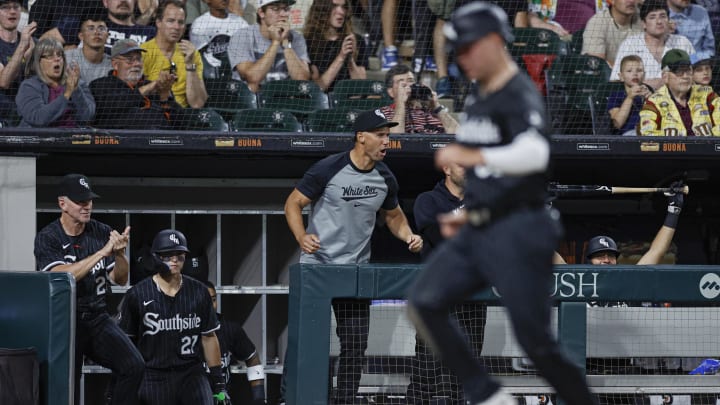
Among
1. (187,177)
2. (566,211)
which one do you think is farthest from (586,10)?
(187,177)

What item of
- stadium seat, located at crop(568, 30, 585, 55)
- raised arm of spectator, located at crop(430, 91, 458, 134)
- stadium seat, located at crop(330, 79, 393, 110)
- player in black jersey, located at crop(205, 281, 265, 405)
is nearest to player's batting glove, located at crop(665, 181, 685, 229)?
raised arm of spectator, located at crop(430, 91, 458, 134)

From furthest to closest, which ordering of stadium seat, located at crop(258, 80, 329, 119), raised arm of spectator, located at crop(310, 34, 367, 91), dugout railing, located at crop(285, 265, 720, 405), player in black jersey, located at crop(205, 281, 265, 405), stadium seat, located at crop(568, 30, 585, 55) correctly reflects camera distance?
stadium seat, located at crop(568, 30, 585, 55)
raised arm of spectator, located at crop(310, 34, 367, 91)
stadium seat, located at crop(258, 80, 329, 119)
player in black jersey, located at crop(205, 281, 265, 405)
dugout railing, located at crop(285, 265, 720, 405)

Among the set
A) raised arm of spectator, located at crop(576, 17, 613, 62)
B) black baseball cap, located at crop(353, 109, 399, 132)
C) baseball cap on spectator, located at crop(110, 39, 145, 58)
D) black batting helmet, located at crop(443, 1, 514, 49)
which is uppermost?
raised arm of spectator, located at crop(576, 17, 613, 62)

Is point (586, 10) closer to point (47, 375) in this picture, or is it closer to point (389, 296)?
point (389, 296)

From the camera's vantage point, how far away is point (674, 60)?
9172mm

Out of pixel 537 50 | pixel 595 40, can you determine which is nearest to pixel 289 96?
pixel 537 50

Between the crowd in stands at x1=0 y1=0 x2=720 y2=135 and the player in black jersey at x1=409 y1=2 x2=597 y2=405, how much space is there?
460cm

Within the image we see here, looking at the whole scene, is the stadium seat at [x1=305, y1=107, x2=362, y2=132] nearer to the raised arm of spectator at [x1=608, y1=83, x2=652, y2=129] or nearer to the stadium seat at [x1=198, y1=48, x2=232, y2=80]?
the stadium seat at [x1=198, y1=48, x2=232, y2=80]

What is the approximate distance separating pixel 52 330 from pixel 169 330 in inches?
40.7

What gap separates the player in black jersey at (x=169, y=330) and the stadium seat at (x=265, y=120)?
70.5 inches

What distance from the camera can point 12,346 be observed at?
6.48 metres

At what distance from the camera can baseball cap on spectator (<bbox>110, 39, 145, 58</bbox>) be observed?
857 cm

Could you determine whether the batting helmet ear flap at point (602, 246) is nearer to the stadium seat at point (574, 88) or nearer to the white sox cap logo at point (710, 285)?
the white sox cap logo at point (710, 285)

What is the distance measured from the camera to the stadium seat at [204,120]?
873 centimetres
